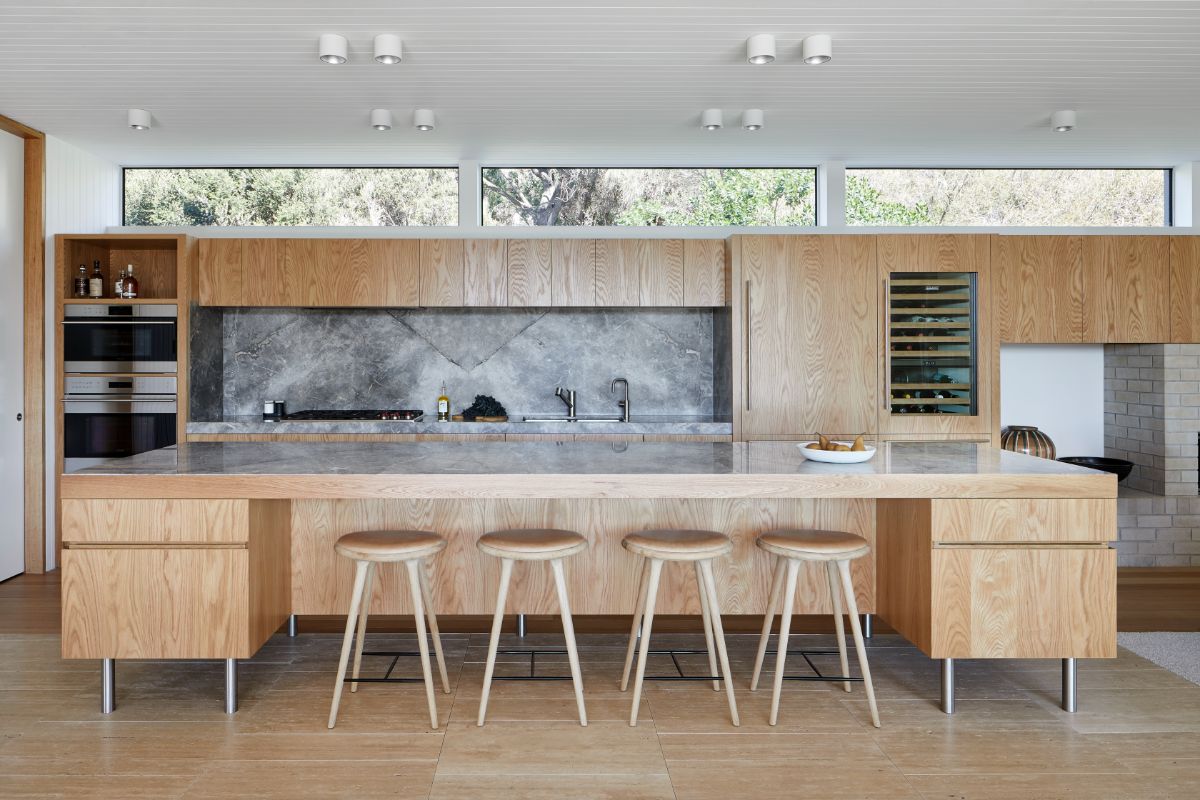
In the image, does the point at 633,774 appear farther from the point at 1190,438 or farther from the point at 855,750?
the point at 1190,438

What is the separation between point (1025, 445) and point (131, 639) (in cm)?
512

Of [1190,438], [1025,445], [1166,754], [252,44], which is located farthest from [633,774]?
[1190,438]

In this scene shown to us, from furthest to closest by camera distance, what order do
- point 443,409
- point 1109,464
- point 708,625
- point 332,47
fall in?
point 443,409, point 1109,464, point 332,47, point 708,625

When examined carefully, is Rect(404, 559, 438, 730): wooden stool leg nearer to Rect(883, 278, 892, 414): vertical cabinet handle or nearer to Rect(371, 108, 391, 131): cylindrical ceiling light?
Rect(371, 108, 391, 131): cylindrical ceiling light

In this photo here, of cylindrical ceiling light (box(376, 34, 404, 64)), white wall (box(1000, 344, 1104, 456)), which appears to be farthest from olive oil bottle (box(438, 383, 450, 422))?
white wall (box(1000, 344, 1104, 456))

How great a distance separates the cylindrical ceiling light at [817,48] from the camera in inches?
147

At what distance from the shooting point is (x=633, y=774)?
254 centimetres

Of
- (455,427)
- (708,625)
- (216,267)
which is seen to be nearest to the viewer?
(708,625)

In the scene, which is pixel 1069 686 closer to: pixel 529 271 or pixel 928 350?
pixel 928 350

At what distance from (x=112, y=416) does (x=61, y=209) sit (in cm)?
136

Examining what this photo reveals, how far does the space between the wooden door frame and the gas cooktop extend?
1.45m

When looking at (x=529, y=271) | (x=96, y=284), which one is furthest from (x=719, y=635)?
(x=96, y=284)

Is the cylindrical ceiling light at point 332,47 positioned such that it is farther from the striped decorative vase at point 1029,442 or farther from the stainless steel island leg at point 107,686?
the striped decorative vase at point 1029,442

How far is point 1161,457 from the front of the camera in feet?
18.3
